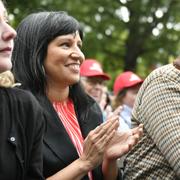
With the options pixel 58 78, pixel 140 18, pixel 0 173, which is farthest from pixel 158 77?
pixel 140 18

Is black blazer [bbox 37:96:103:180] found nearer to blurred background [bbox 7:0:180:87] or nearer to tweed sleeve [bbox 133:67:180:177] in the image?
tweed sleeve [bbox 133:67:180:177]

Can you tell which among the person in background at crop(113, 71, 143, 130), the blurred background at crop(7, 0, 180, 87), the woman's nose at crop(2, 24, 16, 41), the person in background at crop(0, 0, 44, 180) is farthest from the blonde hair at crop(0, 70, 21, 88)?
the blurred background at crop(7, 0, 180, 87)

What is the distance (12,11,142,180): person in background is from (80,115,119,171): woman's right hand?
83mm

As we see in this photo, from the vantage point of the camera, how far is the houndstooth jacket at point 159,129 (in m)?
2.96

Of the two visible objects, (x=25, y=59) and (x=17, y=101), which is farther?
(x=25, y=59)

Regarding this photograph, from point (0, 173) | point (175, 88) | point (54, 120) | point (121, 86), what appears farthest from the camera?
point (121, 86)

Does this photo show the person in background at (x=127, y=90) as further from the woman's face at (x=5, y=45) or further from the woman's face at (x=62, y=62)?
the woman's face at (x=5, y=45)

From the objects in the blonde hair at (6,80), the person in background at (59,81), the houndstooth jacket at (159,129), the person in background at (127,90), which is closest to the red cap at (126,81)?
the person in background at (127,90)

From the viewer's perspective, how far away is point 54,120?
10.7 feet

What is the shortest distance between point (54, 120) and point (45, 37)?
Result: 1.83 feet

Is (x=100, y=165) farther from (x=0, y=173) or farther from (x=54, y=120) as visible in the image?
(x=0, y=173)

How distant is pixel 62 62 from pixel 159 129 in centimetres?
82

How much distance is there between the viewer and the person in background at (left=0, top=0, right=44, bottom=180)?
8.39ft

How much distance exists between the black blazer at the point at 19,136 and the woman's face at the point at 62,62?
1.98 feet
